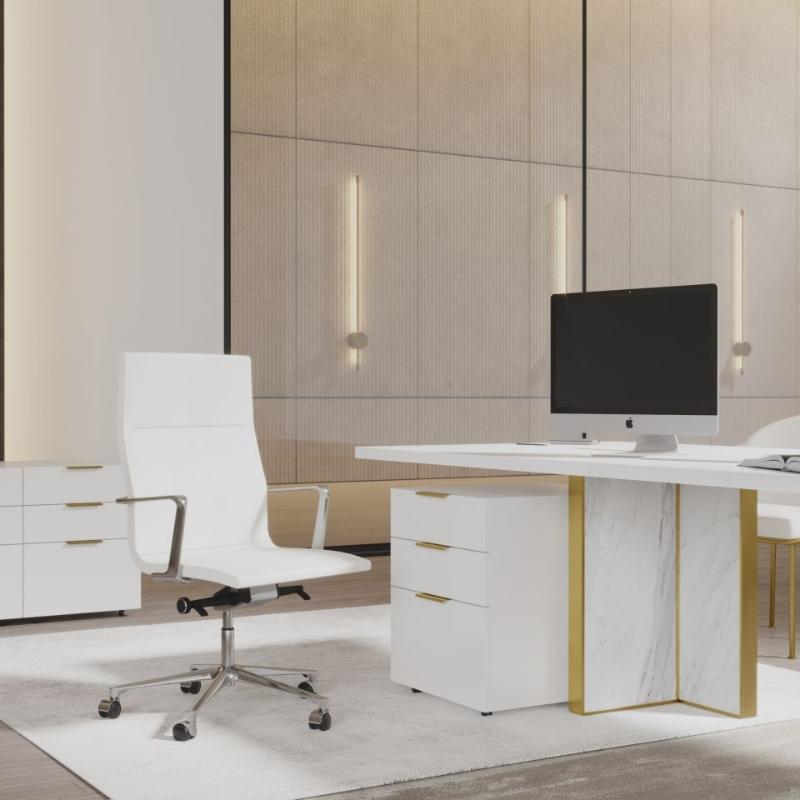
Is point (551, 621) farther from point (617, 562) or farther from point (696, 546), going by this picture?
point (696, 546)

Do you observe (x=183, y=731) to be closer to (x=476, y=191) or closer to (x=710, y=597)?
(x=710, y=597)

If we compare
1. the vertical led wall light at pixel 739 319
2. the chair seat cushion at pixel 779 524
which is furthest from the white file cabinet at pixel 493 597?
the vertical led wall light at pixel 739 319

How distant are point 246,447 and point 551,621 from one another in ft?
3.80

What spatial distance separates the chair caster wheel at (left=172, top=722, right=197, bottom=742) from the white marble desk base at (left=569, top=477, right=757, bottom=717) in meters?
1.14

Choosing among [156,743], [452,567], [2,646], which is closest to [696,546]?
[452,567]

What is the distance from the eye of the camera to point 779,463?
2.96 m

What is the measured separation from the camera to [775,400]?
789cm

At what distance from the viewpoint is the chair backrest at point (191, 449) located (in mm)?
3854

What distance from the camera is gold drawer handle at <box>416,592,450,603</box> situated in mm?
3837

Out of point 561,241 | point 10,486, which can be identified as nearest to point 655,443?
point 10,486

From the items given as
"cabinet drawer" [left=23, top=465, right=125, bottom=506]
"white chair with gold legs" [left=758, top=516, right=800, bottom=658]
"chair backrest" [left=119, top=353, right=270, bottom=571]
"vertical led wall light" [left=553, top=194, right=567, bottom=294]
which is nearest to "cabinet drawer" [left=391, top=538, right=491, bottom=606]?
"chair backrest" [left=119, top=353, right=270, bottom=571]

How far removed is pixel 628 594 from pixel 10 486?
2.70 metres

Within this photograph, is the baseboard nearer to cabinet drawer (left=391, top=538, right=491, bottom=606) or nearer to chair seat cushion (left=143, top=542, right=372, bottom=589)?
cabinet drawer (left=391, top=538, right=491, bottom=606)

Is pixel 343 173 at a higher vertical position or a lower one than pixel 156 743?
higher
